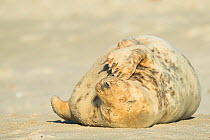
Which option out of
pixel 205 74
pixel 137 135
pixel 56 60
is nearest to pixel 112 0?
pixel 56 60

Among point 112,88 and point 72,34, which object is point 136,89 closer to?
point 112,88

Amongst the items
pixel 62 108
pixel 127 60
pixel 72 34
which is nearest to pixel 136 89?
pixel 127 60

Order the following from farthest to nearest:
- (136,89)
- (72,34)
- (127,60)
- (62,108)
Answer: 1. (72,34)
2. (62,108)
3. (127,60)
4. (136,89)

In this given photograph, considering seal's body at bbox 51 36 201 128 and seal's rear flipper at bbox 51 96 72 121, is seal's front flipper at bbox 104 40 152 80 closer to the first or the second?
seal's body at bbox 51 36 201 128

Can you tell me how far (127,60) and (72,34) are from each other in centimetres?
1422

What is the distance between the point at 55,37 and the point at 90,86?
13.6 meters

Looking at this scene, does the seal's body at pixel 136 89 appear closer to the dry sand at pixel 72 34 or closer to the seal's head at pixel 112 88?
the seal's head at pixel 112 88

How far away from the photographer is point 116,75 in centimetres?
490

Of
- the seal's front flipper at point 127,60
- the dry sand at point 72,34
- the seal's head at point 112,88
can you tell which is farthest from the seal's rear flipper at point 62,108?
the dry sand at point 72,34

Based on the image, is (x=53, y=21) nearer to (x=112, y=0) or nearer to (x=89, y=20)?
(x=89, y=20)

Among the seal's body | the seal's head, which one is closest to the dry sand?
the seal's body

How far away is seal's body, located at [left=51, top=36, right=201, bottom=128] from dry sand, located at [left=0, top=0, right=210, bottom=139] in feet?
19.7

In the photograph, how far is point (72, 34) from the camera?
19062 millimetres

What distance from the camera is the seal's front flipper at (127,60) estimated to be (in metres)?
4.95
